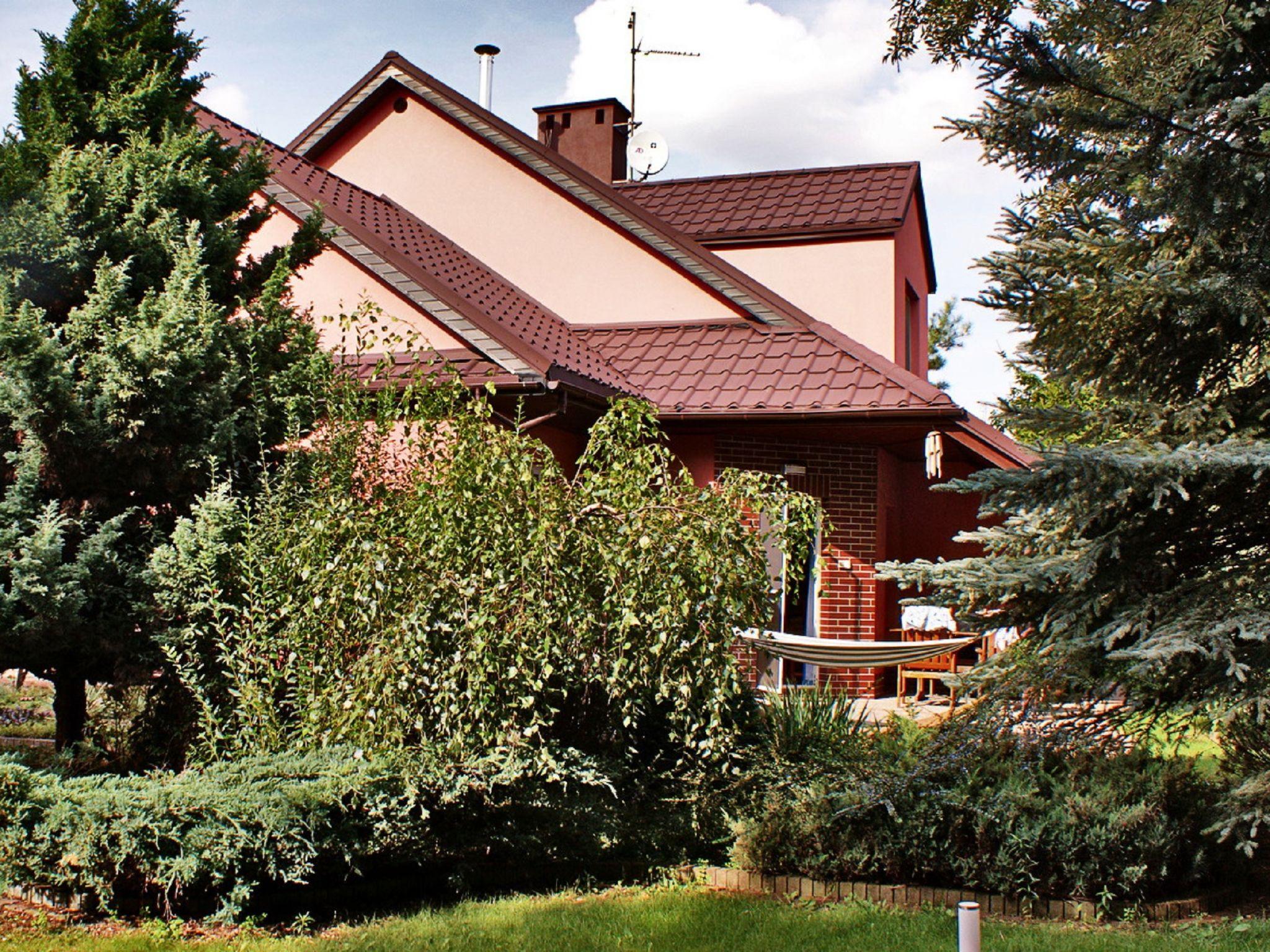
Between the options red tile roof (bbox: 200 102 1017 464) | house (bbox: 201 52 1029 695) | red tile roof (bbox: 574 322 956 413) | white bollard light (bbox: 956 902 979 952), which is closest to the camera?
white bollard light (bbox: 956 902 979 952)

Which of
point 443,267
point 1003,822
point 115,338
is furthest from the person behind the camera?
point 443,267

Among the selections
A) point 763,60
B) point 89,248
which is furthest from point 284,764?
point 763,60

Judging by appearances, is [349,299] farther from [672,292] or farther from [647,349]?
[672,292]

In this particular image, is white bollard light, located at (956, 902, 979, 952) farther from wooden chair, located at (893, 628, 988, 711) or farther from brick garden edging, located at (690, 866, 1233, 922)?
wooden chair, located at (893, 628, 988, 711)

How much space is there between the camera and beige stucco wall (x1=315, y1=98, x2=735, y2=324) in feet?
41.6

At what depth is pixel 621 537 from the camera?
5.24m

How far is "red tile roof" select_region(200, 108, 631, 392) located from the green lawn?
188 inches

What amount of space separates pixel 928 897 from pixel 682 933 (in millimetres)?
1218

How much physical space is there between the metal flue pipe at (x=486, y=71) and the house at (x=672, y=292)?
106cm

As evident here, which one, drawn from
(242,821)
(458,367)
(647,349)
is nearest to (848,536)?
(647,349)

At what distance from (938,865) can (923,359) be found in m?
12.2

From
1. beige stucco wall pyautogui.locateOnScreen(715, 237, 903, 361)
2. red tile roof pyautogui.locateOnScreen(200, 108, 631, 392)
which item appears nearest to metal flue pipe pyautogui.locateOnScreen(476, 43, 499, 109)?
red tile roof pyautogui.locateOnScreen(200, 108, 631, 392)

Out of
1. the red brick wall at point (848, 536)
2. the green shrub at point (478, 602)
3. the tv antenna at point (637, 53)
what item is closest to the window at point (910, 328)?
the red brick wall at point (848, 536)

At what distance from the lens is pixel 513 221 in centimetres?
1373
